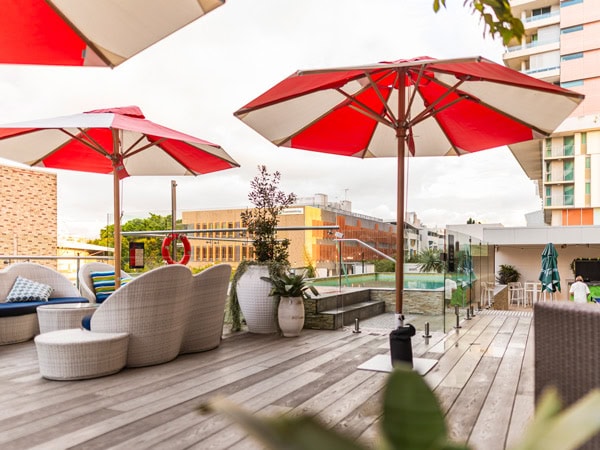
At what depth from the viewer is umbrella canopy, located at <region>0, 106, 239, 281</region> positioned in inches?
184

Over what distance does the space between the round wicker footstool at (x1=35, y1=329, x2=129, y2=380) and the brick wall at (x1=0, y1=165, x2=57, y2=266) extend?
18699 millimetres

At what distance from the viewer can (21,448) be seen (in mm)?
2488

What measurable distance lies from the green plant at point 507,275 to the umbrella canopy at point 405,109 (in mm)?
21253

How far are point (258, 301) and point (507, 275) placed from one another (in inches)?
864

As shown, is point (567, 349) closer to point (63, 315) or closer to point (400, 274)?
point (400, 274)

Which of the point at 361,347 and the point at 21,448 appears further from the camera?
the point at 361,347

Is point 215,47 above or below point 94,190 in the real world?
above

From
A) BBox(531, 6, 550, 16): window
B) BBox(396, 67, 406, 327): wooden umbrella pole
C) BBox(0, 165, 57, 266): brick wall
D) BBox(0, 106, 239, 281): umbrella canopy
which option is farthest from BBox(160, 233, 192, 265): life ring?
BBox(531, 6, 550, 16): window

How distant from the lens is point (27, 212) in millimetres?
22078

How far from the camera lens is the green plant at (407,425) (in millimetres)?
369

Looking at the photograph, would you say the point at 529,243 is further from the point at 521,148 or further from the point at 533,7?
the point at 533,7

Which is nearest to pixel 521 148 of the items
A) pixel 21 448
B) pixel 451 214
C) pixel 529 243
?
pixel 529 243

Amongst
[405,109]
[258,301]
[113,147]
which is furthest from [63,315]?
[405,109]

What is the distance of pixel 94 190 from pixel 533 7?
33.4m
